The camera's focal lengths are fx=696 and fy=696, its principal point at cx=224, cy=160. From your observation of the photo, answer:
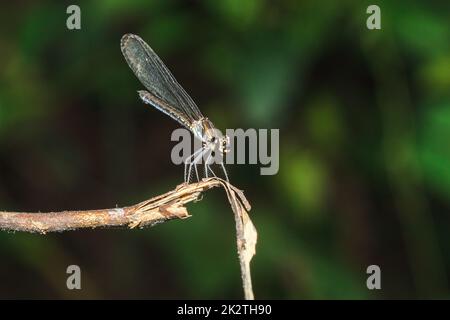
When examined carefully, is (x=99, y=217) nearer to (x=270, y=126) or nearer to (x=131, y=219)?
(x=131, y=219)

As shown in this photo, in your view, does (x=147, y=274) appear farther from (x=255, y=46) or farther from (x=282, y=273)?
(x=255, y=46)

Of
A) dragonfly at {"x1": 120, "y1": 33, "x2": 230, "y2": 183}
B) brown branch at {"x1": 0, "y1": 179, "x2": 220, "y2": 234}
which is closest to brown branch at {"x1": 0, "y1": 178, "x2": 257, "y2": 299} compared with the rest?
brown branch at {"x1": 0, "y1": 179, "x2": 220, "y2": 234}

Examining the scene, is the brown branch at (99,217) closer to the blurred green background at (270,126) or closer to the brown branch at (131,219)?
the brown branch at (131,219)

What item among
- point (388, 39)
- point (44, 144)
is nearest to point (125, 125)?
point (44, 144)

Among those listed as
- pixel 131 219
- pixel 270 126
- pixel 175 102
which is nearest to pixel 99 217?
pixel 131 219

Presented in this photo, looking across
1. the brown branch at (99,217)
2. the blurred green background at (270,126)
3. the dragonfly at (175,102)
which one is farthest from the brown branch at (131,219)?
the blurred green background at (270,126)

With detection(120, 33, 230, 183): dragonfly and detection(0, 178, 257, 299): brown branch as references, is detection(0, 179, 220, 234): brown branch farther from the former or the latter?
detection(120, 33, 230, 183): dragonfly
